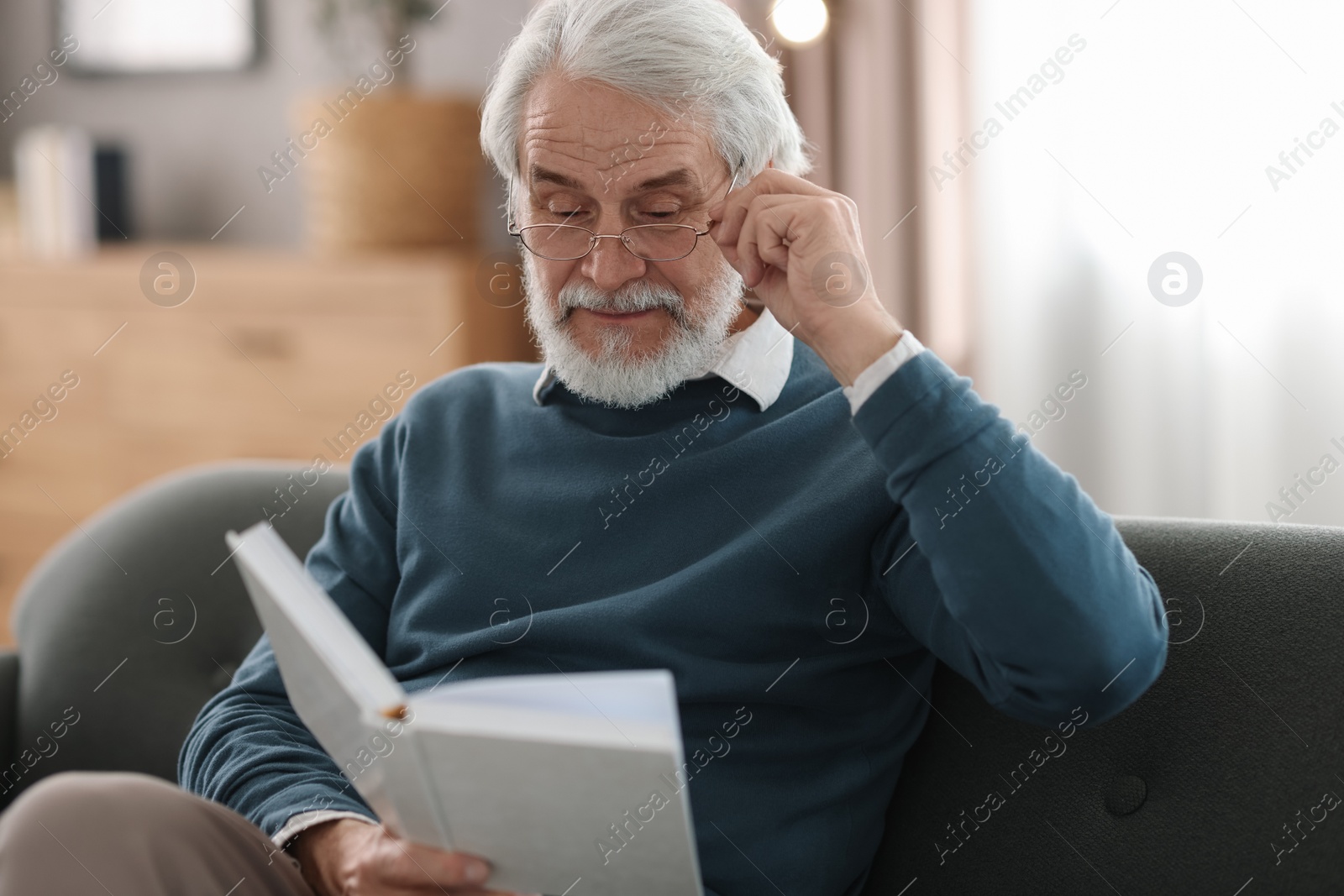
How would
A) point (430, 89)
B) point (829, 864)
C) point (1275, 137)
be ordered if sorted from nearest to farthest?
point (829, 864) < point (1275, 137) < point (430, 89)

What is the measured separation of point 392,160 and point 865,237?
3.49 feet

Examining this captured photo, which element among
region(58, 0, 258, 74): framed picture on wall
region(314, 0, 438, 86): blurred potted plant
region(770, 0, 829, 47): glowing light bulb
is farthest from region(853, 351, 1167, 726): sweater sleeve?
region(58, 0, 258, 74): framed picture on wall

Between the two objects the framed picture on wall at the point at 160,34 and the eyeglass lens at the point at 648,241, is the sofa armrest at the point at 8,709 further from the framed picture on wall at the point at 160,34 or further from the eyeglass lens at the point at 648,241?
the framed picture on wall at the point at 160,34

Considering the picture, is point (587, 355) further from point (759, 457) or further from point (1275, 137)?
point (1275, 137)

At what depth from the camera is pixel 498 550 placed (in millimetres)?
1245

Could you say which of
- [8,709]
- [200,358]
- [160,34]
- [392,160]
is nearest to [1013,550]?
[8,709]

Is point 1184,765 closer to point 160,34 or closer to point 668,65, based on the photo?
point 668,65

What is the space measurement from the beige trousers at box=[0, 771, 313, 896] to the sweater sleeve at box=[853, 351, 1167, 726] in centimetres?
62

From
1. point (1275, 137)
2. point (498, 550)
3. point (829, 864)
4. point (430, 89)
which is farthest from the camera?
point (430, 89)

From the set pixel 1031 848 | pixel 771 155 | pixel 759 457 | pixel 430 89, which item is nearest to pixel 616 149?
pixel 771 155

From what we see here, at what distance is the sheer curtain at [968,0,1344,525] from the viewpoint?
209 centimetres

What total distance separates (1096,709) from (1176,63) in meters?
1.56

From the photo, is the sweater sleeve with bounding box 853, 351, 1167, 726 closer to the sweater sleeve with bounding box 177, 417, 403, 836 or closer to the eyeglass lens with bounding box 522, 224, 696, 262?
the eyeglass lens with bounding box 522, 224, 696, 262

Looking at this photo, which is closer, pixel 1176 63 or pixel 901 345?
pixel 901 345
